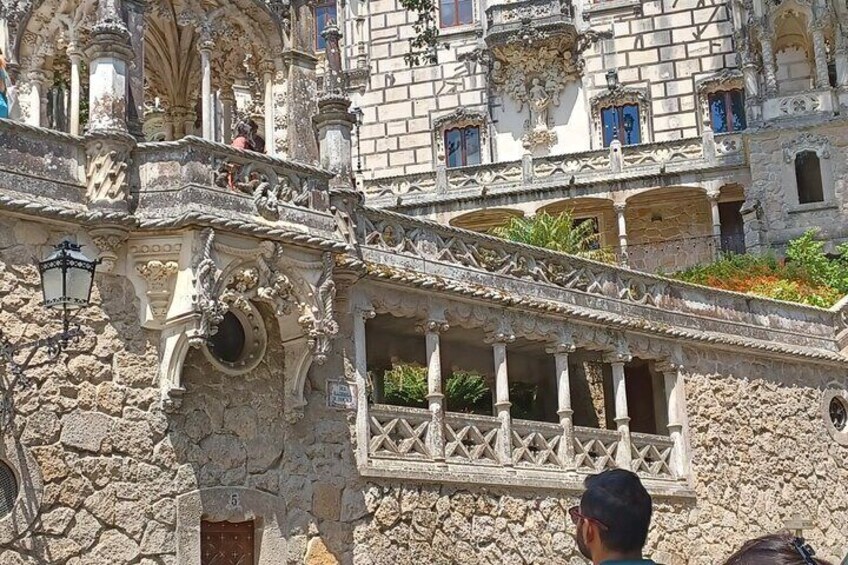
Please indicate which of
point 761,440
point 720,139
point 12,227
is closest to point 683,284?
point 761,440

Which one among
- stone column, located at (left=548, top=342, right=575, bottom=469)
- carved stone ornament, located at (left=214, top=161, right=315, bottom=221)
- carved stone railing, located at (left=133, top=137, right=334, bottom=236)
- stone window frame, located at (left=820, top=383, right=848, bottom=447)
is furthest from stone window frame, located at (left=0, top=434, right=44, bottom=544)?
stone window frame, located at (left=820, top=383, right=848, bottom=447)

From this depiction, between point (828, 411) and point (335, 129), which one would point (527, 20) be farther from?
point (335, 129)

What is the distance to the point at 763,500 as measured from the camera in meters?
19.2

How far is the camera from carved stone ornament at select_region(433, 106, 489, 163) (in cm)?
3756

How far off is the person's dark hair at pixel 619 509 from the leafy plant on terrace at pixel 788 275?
21141 millimetres

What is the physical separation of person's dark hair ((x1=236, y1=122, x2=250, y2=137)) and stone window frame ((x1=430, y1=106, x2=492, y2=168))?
2360 centimetres

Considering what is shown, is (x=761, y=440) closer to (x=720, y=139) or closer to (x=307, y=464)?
(x=307, y=464)

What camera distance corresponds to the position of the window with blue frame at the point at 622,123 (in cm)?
3681

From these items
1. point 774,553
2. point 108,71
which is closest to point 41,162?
point 108,71

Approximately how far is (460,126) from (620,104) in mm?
4973

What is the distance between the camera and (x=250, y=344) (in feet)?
41.5

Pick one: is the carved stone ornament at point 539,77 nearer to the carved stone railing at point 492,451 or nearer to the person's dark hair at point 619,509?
the carved stone railing at point 492,451

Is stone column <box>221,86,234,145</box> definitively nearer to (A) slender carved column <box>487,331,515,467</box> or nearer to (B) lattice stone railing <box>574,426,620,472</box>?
(A) slender carved column <box>487,331,515,467</box>

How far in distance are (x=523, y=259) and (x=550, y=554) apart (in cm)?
391
